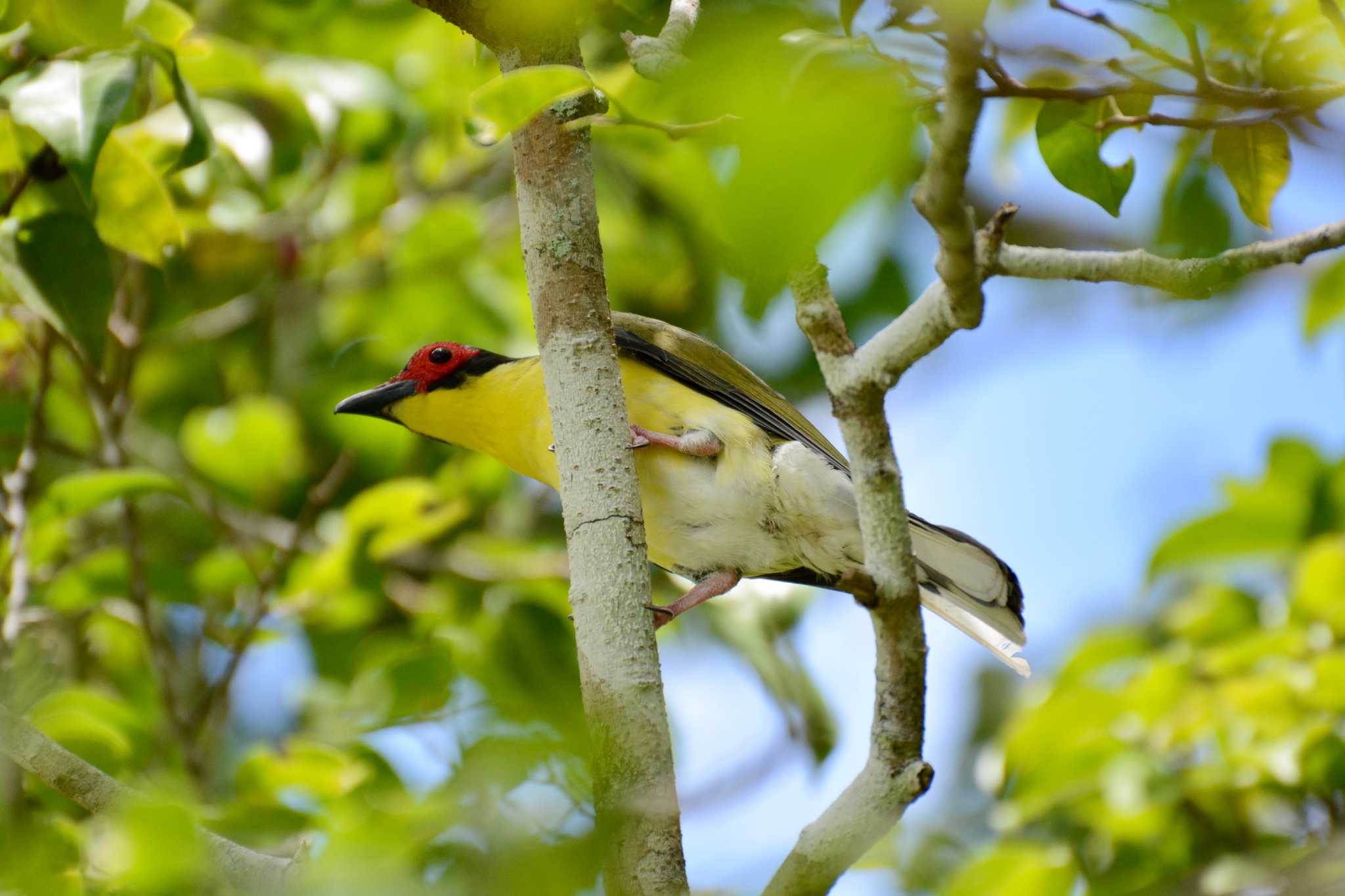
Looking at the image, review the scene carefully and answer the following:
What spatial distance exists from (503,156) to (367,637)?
186 cm

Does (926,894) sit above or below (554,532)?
below

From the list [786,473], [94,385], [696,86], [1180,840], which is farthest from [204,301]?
[696,86]

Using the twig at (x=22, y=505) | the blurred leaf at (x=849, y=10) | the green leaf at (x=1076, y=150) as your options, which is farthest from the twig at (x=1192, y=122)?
the twig at (x=22, y=505)

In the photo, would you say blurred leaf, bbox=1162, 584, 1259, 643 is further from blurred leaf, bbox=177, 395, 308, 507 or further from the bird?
blurred leaf, bbox=177, 395, 308, 507

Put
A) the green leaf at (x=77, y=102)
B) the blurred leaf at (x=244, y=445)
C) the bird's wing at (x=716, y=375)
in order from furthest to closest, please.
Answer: the blurred leaf at (x=244, y=445)
the bird's wing at (x=716, y=375)
the green leaf at (x=77, y=102)

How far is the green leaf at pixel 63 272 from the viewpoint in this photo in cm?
230

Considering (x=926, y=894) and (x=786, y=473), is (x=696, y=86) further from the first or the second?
(x=786, y=473)

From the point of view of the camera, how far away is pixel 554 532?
462 cm

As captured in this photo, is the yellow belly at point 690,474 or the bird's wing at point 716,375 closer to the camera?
the yellow belly at point 690,474

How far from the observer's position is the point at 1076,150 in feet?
6.13

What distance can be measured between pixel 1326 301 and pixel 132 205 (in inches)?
107

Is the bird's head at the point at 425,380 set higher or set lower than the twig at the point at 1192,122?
higher

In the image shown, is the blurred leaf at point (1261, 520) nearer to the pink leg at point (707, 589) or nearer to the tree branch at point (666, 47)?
the pink leg at point (707, 589)

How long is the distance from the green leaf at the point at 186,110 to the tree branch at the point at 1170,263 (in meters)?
1.57
